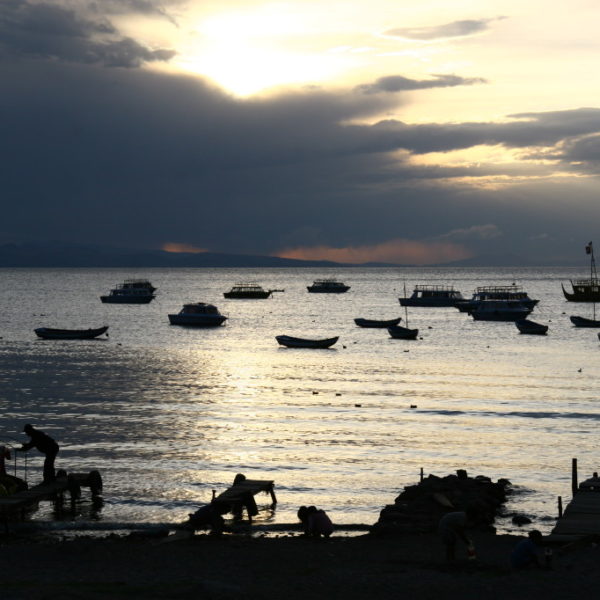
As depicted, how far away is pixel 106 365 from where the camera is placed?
82938mm

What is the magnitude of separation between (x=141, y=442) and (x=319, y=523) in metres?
19.0

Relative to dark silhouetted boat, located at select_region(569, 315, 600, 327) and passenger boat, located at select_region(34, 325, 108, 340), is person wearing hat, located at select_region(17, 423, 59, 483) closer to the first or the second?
passenger boat, located at select_region(34, 325, 108, 340)

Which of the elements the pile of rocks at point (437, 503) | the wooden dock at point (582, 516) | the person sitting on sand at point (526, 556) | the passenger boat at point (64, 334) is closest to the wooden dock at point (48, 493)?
the pile of rocks at point (437, 503)

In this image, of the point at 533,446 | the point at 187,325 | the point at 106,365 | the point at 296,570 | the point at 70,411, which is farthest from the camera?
the point at 187,325

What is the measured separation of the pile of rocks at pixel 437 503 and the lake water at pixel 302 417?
3.04 ft

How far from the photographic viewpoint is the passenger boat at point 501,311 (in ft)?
484

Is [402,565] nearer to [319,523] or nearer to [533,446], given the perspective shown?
[319,523]

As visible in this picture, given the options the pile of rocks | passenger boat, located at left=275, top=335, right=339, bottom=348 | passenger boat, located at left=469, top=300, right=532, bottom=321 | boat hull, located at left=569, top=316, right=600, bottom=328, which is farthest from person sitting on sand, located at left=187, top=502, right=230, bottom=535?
passenger boat, located at left=469, top=300, right=532, bottom=321

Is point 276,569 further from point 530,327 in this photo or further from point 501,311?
point 501,311

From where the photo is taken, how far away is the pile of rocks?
95.5ft

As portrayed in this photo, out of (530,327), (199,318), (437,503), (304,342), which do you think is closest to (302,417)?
(437,503)

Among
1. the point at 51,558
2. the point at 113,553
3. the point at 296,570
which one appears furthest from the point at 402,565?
the point at 51,558

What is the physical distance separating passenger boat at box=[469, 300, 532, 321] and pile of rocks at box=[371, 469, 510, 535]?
116370 millimetres

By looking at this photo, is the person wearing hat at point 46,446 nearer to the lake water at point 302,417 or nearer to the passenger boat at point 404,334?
the lake water at point 302,417
